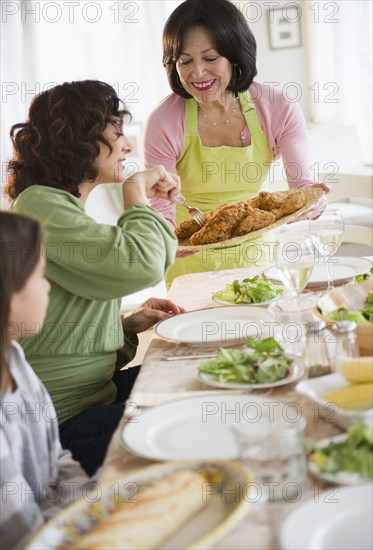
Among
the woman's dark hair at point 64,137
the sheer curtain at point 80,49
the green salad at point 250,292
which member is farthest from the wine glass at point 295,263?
the sheer curtain at point 80,49

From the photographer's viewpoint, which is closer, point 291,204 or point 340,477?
point 340,477

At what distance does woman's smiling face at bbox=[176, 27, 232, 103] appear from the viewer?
2.64 metres

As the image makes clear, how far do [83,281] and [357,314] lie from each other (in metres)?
0.64

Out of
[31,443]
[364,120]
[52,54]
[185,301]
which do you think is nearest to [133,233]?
[185,301]

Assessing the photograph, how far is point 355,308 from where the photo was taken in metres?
1.62

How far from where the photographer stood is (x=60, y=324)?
6.03 feet

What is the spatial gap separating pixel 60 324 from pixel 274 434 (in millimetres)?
946

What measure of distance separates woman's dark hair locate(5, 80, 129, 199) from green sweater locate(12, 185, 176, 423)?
0.09 meters

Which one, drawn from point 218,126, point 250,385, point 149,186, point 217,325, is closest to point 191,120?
point 218,126

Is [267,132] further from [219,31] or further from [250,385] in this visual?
[250,385]

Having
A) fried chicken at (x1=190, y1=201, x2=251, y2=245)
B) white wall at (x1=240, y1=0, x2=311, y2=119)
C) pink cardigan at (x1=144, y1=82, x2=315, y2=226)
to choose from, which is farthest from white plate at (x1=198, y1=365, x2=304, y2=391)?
white wall at (x1=240, y1=0, x2=311, y2=119)

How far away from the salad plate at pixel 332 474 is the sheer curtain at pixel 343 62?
5.36 metres

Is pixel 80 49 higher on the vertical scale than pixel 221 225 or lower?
higher

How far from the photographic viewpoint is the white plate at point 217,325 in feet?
5.66
